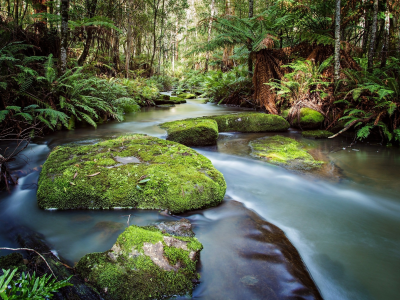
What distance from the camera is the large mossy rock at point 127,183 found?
2.89 metres

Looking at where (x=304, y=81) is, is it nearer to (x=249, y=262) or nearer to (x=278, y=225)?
(x=278, y=225)

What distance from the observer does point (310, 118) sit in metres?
6.96

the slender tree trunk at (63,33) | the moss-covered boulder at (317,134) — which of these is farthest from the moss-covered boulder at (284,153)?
the slender tree trunk at (63,33)

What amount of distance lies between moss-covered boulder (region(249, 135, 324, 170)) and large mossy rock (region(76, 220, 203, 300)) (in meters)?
3.10

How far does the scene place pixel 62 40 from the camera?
6742 mm

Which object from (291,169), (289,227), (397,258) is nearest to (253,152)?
(291,169)

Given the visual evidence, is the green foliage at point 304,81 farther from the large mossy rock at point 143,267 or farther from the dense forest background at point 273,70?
the large mossy rock at point 143,267

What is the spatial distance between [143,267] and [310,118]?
651 centimetres

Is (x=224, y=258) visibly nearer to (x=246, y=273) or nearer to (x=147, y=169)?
(x=246, y=273)

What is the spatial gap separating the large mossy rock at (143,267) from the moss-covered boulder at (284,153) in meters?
3.10

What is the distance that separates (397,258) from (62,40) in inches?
324

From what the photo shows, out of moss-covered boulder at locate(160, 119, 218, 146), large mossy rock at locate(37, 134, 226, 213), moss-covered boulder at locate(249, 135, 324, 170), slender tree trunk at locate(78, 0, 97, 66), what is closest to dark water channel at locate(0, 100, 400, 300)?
large mossy rock at locate(37, 134, 226, 213)

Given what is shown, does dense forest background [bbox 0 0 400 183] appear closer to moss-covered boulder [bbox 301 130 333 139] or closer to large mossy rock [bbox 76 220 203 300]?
moss-covered boulder [bbox 301 130 333 139]

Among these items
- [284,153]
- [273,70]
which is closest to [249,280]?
[284,153]
